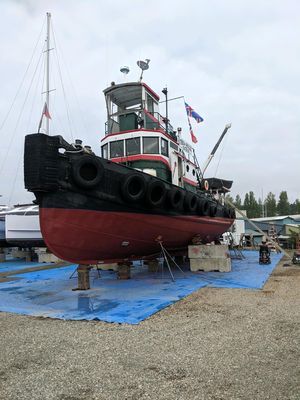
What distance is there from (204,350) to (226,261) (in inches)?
265

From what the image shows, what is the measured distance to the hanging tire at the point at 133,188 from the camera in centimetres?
780

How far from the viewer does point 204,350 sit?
3961 millimetres

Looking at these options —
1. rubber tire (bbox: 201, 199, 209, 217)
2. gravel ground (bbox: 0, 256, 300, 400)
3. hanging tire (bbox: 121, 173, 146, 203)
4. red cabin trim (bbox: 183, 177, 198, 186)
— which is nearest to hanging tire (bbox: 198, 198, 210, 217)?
rubber tire (bbox: 201, 199, 209, 217)

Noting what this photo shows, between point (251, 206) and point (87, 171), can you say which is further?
point (251, 206)

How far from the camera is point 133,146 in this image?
1025 centimetres

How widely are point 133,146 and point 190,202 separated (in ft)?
7.45

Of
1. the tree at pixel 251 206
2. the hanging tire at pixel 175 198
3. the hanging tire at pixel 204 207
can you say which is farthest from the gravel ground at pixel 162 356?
the tree at pixel 251 206

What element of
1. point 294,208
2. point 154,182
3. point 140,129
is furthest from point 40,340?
point 294,208

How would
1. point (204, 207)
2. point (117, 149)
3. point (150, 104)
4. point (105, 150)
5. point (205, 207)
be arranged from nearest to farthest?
1. point (117, 149)
2. point (105, 150)
3. point (150, 104)
4. point (204, 207)
5. point (205, 207)

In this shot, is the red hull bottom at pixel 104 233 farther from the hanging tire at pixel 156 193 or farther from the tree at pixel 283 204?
the tree at pixel 283 204

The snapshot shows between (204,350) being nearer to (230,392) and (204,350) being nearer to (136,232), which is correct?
(230,392)

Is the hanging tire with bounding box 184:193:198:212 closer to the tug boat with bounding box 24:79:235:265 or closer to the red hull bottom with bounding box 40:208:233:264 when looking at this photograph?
the tug boat with bounding box 24:79:235:265

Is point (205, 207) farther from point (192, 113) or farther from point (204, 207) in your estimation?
point (192, 113)

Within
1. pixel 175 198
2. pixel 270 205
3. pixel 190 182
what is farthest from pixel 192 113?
pixel 270 205
